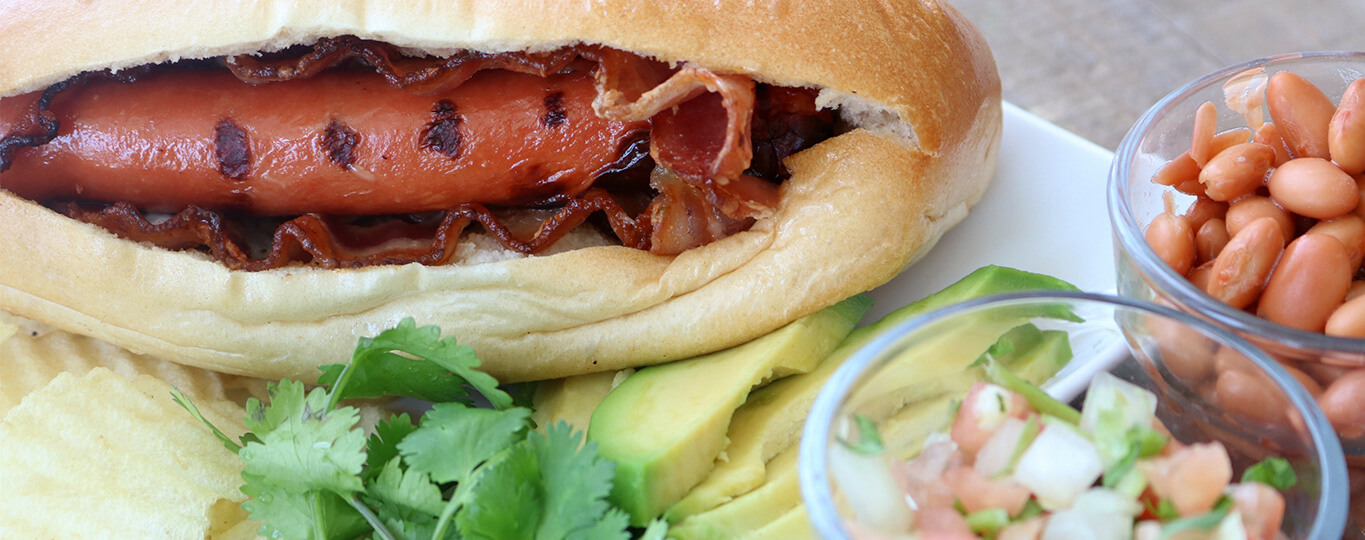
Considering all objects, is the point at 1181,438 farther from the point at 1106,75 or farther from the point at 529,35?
the point at 1106,75

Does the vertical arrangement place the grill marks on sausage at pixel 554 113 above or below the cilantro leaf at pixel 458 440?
above

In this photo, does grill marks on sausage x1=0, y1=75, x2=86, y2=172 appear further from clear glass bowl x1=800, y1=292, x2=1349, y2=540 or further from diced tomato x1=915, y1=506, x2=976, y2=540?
diced tomato x1=915, y1=506, x2=976, y2=540

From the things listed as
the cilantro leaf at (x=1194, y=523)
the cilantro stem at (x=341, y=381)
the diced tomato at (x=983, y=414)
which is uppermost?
the diced tomato at (x=983, y=414)

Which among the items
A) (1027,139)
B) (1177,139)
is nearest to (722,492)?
(1177,139)

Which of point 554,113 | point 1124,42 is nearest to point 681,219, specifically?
point 554,113

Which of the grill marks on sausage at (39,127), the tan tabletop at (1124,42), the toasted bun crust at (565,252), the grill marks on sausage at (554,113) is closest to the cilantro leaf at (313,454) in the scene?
the toasted bun crust at (565,252)

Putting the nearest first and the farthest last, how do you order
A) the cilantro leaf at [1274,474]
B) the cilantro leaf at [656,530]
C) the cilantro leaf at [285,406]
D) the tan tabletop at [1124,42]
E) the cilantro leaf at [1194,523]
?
1. the cilantro leaf at [1194,523]
2. the cilantro leaf at [1274,474]
3. the cilantro leaf at [656,530]
4. the cilantro leaf at [285,406]
5. the tan tabletop at [1124,42]

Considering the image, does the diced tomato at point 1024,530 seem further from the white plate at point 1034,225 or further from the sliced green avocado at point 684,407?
the white plate at point 1034,225
